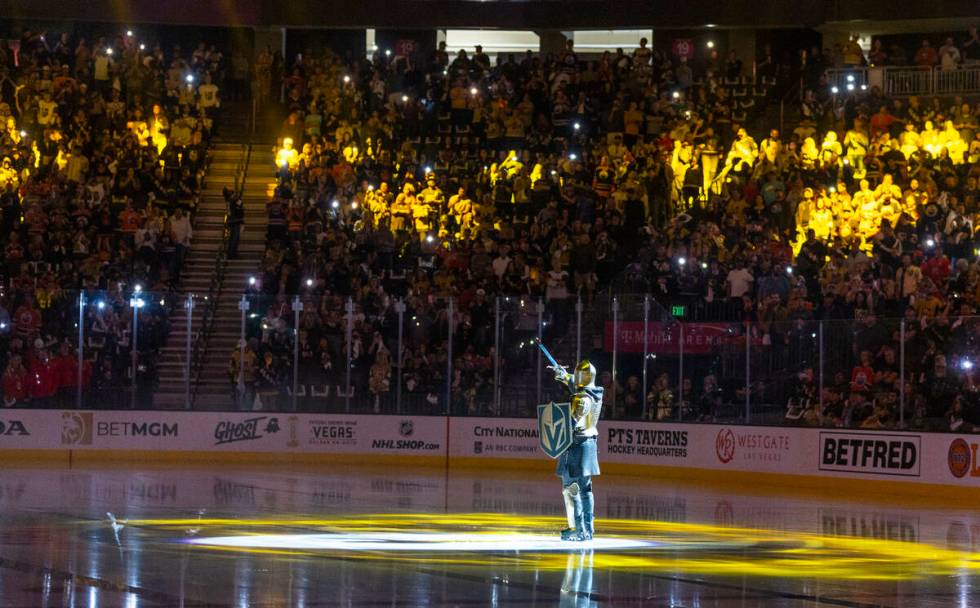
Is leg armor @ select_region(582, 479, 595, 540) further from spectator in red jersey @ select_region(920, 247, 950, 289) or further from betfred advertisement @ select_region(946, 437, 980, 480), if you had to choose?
spectator in red jersey @ select_region(920, 247, 950, 289)

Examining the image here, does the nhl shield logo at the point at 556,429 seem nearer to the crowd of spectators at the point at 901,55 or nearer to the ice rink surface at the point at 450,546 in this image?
the ice rink surface at the point at 450,546

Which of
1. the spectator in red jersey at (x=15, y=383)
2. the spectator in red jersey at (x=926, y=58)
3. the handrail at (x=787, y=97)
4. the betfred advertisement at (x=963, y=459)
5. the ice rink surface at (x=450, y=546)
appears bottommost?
the ice rink surface at (x=450, y=546)

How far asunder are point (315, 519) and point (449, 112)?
21244 millimetres

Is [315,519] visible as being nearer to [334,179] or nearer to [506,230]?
[506,230]

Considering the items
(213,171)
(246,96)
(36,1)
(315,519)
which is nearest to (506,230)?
(213,171)

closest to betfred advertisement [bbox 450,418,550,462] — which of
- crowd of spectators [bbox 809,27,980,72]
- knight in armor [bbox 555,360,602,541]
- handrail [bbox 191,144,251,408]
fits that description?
handrail [bbox 191,144,251,408]

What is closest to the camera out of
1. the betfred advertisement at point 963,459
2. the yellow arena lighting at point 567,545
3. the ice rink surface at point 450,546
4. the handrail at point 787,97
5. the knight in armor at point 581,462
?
the ice rink surface at point 450,546

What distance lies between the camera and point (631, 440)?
29.5 meters

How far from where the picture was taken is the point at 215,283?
112 ft

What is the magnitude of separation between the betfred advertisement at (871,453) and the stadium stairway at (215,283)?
38.3ft

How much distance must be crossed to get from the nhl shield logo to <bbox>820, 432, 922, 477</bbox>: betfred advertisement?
10.6 metres

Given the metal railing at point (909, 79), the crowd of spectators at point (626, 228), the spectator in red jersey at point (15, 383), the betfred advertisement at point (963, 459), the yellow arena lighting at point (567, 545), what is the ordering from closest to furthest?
the yellow arena lighting at point (567, 545) → the betfred advertisement at point (963, 459) → the crowd of spectators at point (626, 228) → the spectator in red jersey at point (15, 383) → the metal railing at point (909, 79)

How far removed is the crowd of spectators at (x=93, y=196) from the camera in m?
29.9

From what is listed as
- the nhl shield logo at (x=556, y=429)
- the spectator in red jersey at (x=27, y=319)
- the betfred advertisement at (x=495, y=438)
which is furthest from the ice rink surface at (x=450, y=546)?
the spectator in red jersey at (x=27, y=319)
